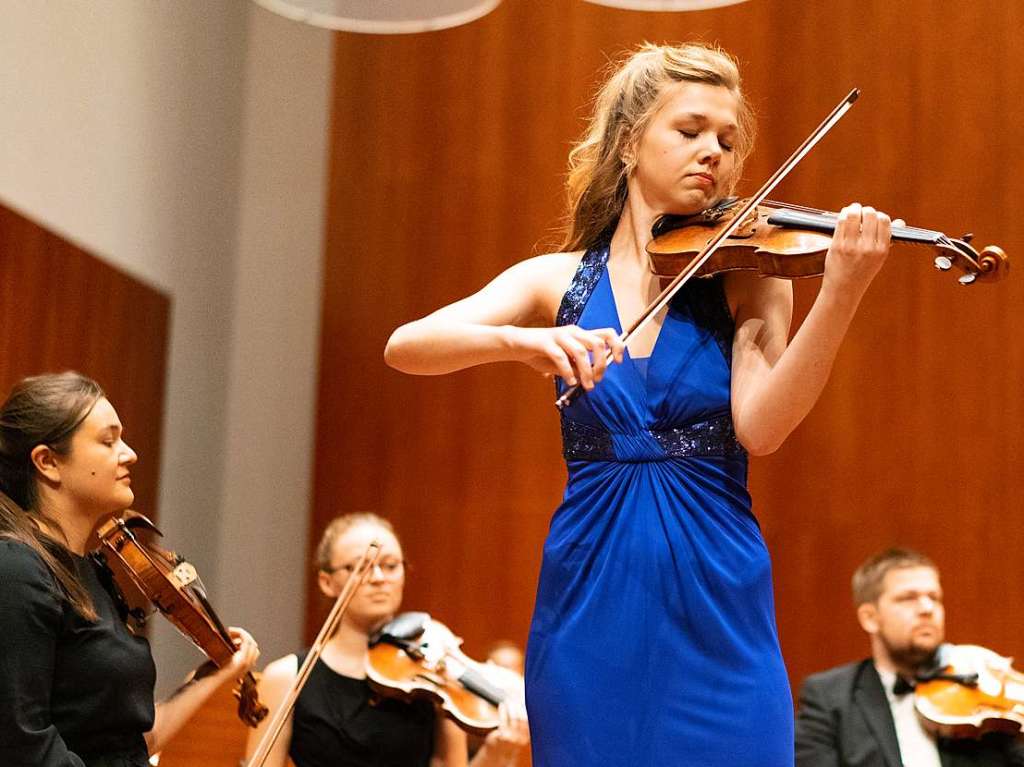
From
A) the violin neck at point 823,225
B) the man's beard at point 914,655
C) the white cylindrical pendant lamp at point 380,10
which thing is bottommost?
the man's beard at point 914,655

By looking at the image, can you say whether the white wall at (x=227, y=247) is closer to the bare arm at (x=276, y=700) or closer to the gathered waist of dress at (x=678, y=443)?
the bare arm at (x=276, y=700)

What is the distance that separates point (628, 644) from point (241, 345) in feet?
12.3

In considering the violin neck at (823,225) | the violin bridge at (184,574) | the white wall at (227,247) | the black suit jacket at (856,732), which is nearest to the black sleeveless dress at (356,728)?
the violin bridge at (184,574)

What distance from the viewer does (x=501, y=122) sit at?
176 inches

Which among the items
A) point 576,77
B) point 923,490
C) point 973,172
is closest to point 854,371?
point 923,490

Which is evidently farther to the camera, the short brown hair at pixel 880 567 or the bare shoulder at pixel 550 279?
the short brown hair at pixel 880 567

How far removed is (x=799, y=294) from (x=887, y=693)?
1320 millimetres

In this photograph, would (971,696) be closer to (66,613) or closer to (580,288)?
(580,288)

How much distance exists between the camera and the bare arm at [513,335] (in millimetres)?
1373

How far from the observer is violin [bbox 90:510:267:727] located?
2152mm

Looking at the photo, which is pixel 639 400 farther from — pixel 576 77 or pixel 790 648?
pixel 576 77

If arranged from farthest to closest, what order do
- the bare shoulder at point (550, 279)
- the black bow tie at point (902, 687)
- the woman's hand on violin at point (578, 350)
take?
the black bow tie at point (902, 687) < the bare shoulder at point (550, 279) < the woman's hand on violin at point (578, 350)

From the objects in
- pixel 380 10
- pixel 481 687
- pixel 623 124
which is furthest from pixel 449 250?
pixel 623 124

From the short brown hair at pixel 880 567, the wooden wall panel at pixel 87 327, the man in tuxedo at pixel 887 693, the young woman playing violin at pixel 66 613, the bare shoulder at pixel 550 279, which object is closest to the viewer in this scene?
the bare shoulder at pixel 550 279
